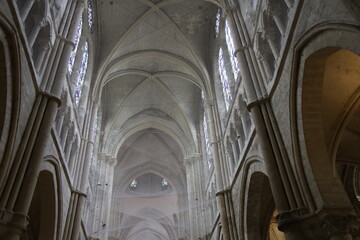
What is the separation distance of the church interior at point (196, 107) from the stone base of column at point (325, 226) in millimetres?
26

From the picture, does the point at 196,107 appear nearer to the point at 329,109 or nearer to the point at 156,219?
the point at 329,109

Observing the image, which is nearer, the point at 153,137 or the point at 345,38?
the point at 345,38

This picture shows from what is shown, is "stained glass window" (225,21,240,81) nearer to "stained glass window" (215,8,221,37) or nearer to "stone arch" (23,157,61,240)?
"stained glass window" (215,8,221,37)

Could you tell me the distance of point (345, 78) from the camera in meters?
9.18

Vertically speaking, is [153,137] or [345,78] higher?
[153,137]

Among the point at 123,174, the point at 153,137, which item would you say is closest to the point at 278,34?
the point at 153,137

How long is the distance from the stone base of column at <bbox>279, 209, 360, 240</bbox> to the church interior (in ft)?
0.09

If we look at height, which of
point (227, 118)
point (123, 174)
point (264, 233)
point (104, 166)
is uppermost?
point (123, 174)

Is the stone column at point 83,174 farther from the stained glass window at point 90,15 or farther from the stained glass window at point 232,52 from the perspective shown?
the stained glass window at point 232,52

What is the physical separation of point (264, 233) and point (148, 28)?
1253cm

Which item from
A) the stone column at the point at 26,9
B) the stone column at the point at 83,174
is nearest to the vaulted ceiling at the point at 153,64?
A: the stone column at the point at 83,174

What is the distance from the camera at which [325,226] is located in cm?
718

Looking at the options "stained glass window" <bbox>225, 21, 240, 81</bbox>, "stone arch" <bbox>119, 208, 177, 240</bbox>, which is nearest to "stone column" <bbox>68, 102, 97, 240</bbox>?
"stained glass window" <bbox>225, 21, 240, 81</bbox>

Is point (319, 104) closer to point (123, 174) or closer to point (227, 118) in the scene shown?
point (227, 118)
